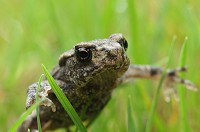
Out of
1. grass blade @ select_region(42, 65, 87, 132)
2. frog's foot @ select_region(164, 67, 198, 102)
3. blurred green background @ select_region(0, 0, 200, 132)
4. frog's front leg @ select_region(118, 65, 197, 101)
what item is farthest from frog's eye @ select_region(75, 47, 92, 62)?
frog's foot @ select_region(164, 67, 198, 102)

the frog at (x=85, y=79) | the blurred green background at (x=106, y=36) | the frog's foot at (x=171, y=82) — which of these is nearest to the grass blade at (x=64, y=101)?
the frog at (x=85, y=79)

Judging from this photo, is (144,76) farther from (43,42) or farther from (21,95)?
(43,42)

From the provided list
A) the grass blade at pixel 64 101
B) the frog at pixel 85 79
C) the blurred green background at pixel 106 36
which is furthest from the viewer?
the blurred green background at pixel 106 36

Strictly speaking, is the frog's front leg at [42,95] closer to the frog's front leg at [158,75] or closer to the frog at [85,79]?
the frog at [85,79]

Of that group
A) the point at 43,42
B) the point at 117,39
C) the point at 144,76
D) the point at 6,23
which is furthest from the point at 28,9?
the point at 117,39

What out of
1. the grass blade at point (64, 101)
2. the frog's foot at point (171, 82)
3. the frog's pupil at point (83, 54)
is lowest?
the frog's foot at point (171, 82)

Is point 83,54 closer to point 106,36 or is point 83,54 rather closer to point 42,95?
point 42,95

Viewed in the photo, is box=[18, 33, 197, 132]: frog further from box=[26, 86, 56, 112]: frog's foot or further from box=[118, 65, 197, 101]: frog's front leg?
box=[118, 65, 197, 101]: frog's front leg
